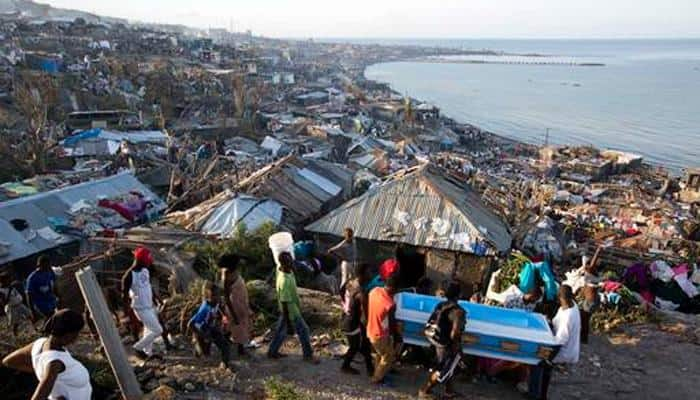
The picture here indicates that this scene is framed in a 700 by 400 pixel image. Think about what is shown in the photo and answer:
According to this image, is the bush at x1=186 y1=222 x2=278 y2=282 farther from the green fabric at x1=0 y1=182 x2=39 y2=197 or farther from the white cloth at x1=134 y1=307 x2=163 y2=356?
the green fabric at x1=0 y1=182 x2=39 y2=197

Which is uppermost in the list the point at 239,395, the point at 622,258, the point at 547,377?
the point at 547,377

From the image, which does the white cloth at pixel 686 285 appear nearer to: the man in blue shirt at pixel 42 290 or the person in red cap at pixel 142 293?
the person in red cap at pixel 142 293

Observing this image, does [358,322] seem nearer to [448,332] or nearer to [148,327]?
[448,332]

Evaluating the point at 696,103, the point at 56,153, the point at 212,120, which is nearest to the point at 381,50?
the point at 696,103

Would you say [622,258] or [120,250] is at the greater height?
[120,250]

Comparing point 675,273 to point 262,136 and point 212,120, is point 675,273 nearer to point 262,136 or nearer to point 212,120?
point 262,136

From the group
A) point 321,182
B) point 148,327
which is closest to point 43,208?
point 321,182

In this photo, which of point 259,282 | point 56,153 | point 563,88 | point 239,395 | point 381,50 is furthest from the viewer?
point 381,50
